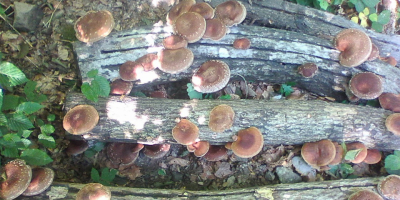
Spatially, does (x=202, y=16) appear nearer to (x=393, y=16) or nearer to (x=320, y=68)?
(x=320, y=68)

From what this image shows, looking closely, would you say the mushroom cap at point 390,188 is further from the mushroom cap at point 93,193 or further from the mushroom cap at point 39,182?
the mushroom cap at point 39,182

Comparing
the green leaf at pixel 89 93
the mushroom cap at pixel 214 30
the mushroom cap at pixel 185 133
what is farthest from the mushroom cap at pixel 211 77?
the green leaf at pixel 89 93

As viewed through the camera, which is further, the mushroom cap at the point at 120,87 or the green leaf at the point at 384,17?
the green leaf at the point at 384,17

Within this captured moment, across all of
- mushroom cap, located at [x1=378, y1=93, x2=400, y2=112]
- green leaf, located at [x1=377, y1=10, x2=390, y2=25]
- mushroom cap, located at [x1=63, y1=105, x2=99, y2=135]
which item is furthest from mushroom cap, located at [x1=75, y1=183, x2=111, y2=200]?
green leaf, located at [x1=377, y1=10, x2=390, y2=25]

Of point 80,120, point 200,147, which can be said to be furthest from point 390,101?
point 80,120

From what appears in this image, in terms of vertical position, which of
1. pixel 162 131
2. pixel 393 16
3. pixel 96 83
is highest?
pixel 393 16

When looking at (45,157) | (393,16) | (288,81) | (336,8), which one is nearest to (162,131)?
(45,157)
